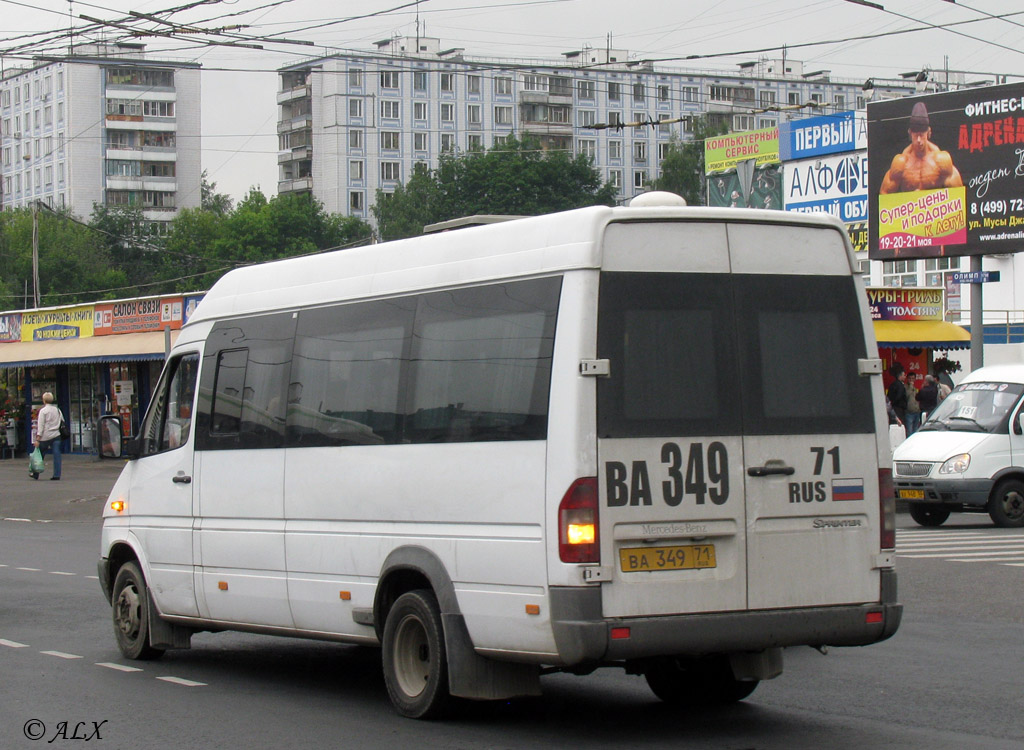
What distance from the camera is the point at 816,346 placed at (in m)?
7.71

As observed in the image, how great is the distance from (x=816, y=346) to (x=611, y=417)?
1267 millimetres

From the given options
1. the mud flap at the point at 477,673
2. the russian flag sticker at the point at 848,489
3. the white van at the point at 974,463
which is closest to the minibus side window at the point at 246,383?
the mud flap at the point at 477,673

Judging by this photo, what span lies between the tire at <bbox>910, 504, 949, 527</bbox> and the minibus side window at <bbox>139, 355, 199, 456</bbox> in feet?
43.6

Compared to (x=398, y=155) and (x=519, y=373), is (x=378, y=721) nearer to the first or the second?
(x=519, y=373)

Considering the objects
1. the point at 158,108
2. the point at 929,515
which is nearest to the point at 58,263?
the point at 158,108

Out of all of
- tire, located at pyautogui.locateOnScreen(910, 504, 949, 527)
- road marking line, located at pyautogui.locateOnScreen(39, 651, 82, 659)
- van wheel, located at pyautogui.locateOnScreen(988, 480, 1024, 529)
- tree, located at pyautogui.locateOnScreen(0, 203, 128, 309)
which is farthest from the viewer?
tree, located at pyautogui.locateOnScreen(0, 203, 128, 309)

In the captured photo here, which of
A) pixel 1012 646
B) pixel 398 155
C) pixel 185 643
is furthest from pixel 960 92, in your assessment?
pixel 398 155

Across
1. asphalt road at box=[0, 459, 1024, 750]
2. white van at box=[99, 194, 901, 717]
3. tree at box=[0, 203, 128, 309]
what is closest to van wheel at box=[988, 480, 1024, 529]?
asphalt road at box=[0, 459, 1024, 750]

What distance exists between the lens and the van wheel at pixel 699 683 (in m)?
8.36

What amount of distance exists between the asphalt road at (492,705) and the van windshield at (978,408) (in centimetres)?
834

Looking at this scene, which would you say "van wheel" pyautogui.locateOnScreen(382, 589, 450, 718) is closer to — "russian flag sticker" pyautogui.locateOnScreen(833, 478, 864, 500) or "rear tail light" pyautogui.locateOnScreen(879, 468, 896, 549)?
"russian flag sticker" pyautogui.locateOnScreen(833, 478, 864, 500)

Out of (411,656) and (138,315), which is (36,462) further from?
(411,656)

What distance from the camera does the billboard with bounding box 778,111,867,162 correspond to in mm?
63375

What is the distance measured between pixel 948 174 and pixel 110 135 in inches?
4321
